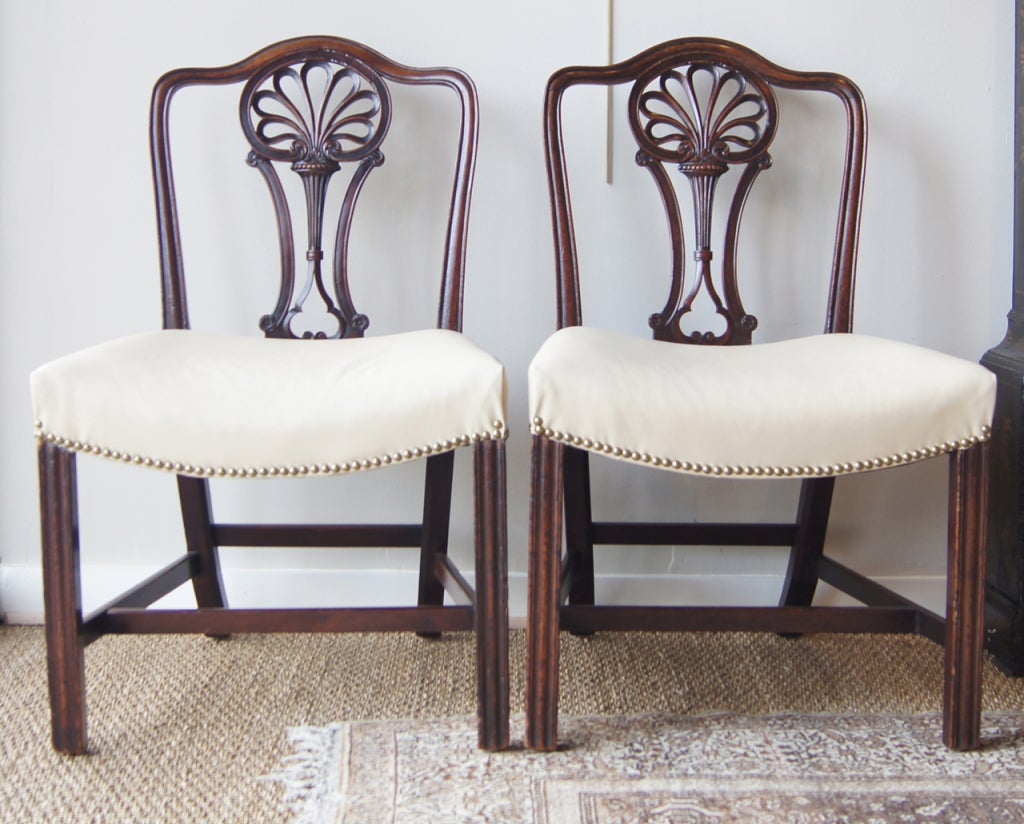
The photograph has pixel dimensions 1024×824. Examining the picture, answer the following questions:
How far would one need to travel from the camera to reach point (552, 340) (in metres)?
1.24

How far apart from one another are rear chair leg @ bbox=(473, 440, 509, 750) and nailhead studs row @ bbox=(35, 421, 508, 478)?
0.11 feet

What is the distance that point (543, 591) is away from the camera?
Answer: 116 centimetres

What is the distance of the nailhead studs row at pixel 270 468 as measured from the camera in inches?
42.6

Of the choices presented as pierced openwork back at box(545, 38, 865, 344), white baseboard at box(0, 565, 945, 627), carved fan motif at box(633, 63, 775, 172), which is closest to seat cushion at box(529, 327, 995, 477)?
pierced openwork back at box(545, 38, 865, 344)

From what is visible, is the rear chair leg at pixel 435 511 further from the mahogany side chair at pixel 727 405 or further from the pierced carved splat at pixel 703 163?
the pierced carved splat at pixel 703 163

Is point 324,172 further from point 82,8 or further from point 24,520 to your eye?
point 24,520

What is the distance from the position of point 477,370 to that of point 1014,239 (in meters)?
0.93

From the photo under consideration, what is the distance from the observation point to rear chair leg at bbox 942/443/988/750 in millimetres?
1163

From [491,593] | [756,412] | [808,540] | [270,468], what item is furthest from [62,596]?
[808,540]

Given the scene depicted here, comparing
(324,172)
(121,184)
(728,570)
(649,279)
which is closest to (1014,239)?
(649,279)

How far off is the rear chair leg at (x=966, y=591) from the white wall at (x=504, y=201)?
0.51m

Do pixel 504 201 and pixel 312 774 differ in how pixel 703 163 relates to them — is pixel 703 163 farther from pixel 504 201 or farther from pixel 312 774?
pixel 312 774

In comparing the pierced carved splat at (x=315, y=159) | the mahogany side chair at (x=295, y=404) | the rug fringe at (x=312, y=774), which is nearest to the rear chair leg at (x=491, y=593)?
the mahogany side chair at (x=295, y=404)

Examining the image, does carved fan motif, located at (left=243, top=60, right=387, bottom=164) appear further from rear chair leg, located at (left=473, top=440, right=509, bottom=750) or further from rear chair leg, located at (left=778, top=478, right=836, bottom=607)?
rear chair leg, located at (left=778, top=478, right=836, bottom=607)
